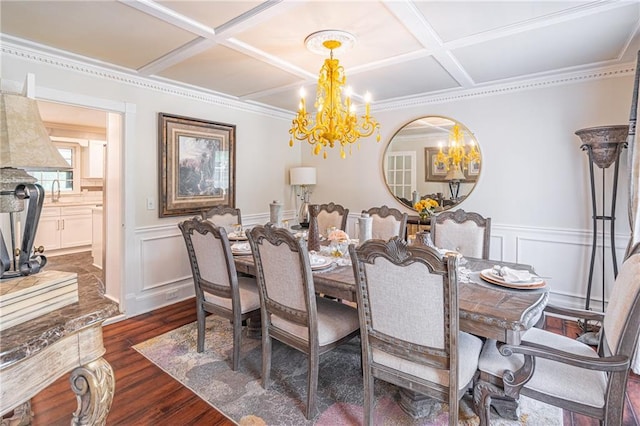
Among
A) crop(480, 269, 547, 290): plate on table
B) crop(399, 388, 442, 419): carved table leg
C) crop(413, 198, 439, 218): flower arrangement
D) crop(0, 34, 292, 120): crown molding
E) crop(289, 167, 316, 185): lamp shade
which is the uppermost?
crop(0, 34, 292, 120): crown molding

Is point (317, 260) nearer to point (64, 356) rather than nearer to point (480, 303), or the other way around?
point (480, 303)

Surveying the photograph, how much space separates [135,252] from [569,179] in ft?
14.6

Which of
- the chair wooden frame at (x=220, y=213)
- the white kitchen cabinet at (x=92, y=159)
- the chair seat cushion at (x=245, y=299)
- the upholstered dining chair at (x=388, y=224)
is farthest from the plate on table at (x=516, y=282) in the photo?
the white kitchen cabinet at (x=92, y=159)

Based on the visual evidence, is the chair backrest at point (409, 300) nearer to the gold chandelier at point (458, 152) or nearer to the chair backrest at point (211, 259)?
the chair backrest at point (211, 259)

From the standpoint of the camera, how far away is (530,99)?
136 inches

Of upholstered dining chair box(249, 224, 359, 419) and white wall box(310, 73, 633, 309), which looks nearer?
upholstered dining chair box(249, 224, 359, 419)

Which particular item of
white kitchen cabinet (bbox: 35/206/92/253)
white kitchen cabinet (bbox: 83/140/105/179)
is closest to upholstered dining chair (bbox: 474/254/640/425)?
white kitchen cabinet (bbox: 35/206/92/253)

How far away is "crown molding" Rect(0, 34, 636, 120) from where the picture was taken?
2697 millimetres

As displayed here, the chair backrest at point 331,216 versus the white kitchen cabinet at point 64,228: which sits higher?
the chair backrest at point 331,216

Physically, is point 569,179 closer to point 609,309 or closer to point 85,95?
point 609,309

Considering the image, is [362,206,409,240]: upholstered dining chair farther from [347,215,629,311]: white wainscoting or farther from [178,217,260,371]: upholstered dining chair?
[178,217,260,371]: upholstered dining chair

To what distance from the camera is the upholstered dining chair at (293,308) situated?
1928 mm

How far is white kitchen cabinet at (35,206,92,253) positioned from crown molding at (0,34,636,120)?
14.4ft

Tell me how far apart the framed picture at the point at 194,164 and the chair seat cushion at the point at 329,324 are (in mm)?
2218
